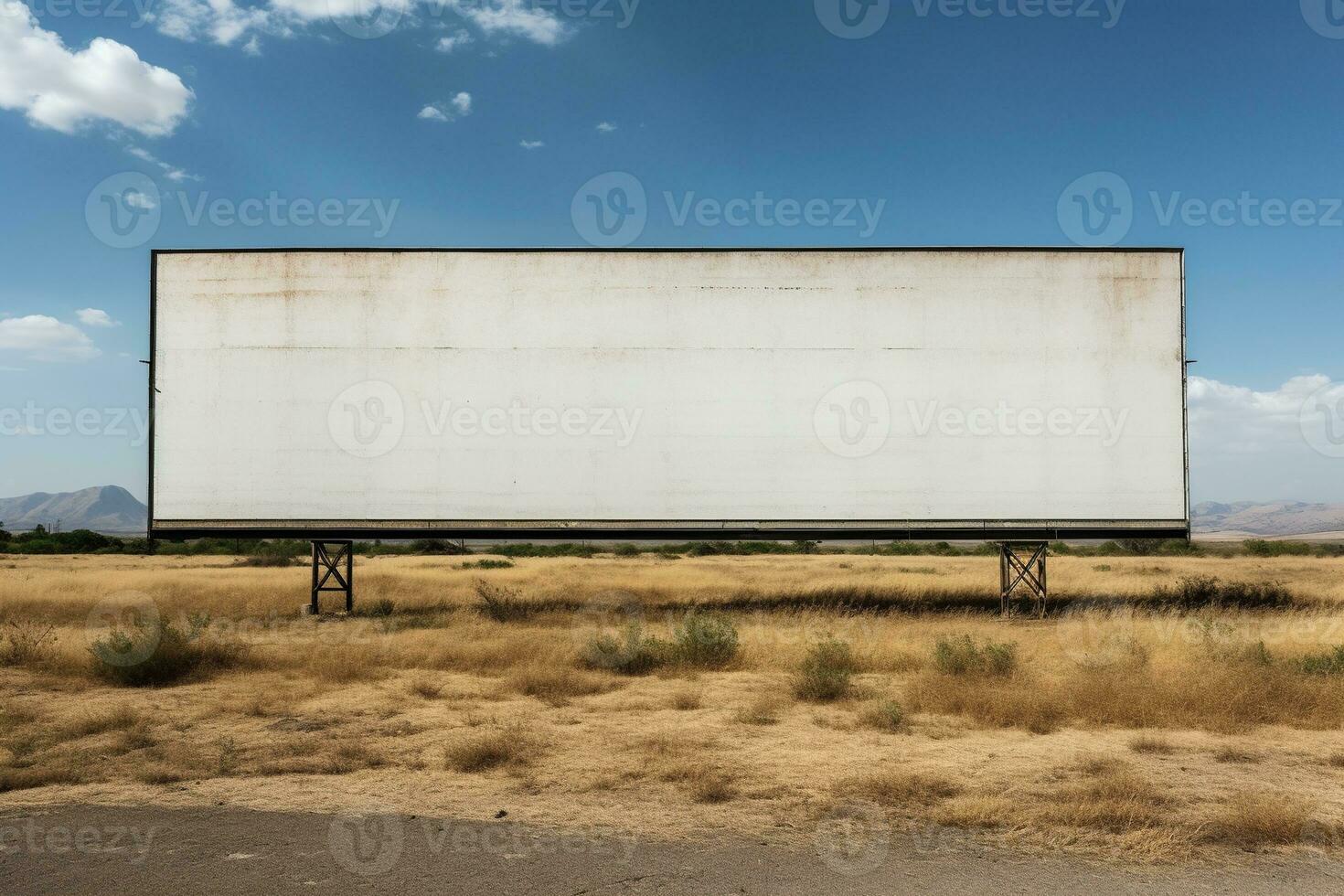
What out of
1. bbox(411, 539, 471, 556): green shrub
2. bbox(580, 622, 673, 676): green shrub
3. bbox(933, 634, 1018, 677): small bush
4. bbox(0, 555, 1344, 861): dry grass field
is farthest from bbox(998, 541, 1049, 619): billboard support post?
bbox(411, 539, 471, 556): green shrub

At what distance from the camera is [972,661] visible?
34.5 feet

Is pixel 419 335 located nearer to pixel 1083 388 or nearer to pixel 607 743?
pixel 607 743

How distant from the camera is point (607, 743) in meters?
7.68

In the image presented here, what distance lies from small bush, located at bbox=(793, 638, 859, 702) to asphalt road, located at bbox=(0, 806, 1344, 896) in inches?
154

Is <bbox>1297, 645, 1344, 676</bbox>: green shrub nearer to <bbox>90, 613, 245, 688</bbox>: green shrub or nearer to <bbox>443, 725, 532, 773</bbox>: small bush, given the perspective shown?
<bbox>443, 725, 532, 773</bbox>: small bush

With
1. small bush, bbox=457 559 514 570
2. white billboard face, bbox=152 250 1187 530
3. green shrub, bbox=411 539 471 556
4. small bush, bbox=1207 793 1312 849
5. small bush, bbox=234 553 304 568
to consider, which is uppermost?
white billboard face, bbox=152 250 1187 530

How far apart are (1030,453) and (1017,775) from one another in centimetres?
1135

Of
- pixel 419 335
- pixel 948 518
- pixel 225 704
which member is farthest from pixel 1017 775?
pixel 419 335

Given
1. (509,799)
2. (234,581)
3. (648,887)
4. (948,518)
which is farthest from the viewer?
(234,581)

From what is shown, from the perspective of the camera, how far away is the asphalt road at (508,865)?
455 cm

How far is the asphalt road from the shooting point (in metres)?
4.55

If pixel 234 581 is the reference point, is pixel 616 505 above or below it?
above

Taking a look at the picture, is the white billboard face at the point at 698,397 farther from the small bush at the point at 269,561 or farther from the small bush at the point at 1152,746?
the small bush at the point at 269,561

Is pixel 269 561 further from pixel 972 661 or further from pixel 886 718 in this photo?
pixel 886 718
